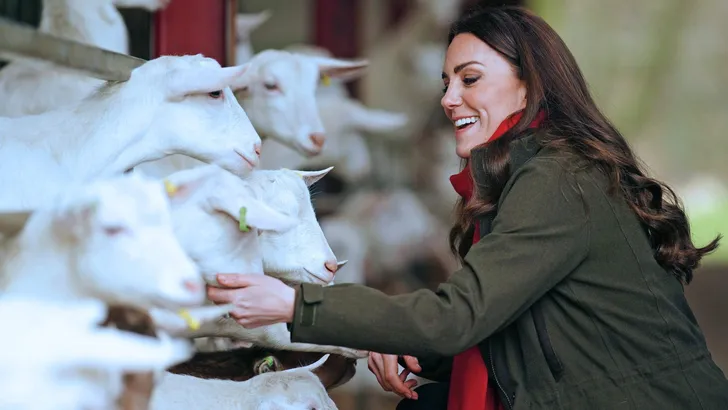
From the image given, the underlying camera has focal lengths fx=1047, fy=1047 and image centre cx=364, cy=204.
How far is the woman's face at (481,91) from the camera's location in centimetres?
193

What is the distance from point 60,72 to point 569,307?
1.34 meters

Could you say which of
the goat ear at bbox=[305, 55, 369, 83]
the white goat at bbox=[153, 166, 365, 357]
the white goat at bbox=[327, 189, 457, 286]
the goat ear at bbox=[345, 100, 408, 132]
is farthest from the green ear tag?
the white goat at bbox=[327, 189, 457, 286]

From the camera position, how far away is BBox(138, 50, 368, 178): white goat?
293 cm

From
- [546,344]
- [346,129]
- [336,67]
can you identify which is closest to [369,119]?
[346,129]

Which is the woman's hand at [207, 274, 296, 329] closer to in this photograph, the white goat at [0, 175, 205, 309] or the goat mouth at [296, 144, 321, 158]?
the white goat at [0, 175, 205, 309]

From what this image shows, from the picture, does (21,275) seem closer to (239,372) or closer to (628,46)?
(239,372)

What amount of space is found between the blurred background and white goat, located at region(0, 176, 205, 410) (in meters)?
3.21

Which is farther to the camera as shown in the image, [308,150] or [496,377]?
[308,150]

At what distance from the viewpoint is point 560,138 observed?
1.85 metres

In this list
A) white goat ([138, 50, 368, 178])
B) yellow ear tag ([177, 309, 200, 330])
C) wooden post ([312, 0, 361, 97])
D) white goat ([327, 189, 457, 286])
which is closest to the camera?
yellow ear tag ([177, 309, 200, 330])

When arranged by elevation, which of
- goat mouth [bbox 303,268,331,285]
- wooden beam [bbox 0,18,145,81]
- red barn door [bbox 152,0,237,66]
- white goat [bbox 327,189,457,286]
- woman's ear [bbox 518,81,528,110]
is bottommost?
white goat [bbox 327,189,457,286]

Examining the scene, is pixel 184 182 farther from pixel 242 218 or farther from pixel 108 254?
pixel 108 254

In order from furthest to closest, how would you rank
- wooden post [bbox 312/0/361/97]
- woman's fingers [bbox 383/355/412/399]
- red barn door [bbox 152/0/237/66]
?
wooden post [bbox 312/0/361/97] < red barn door [bbox 152/0/237/66] < woman's fingers [bbox 383/355/412/399]

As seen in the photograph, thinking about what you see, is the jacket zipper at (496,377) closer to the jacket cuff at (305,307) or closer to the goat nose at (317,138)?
the jacket cuff at (305,307)
